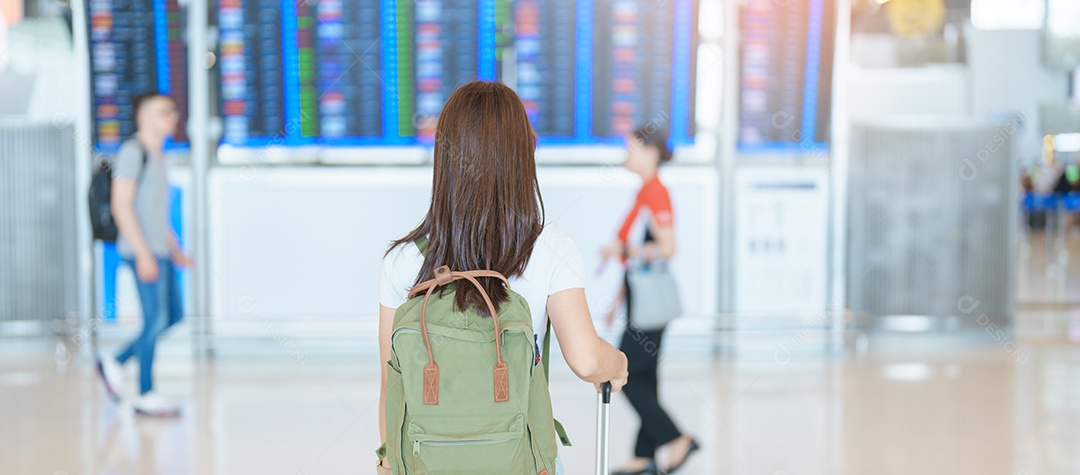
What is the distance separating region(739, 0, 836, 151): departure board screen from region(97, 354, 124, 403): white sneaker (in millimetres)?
3384

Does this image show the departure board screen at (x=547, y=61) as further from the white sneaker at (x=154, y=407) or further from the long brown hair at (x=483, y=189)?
the long brown hair at (x=483, y=189)

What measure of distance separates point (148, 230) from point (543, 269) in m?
3.07

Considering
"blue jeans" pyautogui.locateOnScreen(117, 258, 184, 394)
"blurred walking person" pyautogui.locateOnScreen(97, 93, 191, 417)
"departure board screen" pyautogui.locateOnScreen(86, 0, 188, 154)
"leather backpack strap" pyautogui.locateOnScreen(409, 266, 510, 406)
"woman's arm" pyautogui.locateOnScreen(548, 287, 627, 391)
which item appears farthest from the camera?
"departure board screen" pyautogui.locateOnScreen(86, 0, 188, 154)

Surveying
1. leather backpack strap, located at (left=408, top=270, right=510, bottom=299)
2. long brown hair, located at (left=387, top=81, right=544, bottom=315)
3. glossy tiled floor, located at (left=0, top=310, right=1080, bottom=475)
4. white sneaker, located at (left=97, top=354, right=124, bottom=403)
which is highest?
long brown hair, located at (left=387, top=81, right=544, bottom=315)

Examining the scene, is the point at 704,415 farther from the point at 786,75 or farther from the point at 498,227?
the point at 498,227

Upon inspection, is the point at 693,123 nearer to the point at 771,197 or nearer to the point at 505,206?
the point at 771,197

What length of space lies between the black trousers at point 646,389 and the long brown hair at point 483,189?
1835 millimetres

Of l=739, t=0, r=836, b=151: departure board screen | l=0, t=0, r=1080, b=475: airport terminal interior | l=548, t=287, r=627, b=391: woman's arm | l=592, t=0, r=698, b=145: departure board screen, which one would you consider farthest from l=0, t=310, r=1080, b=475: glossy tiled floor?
l=548, t=287, r=627, b=391: woman's arm

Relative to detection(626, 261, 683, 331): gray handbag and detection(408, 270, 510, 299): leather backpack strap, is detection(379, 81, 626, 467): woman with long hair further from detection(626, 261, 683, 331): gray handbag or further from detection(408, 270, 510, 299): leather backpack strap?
detection(626, 261, 683, 331): gray handbag

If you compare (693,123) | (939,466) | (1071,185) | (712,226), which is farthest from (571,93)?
(1071,185)

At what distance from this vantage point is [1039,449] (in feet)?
12.3

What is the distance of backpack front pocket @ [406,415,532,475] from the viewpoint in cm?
140

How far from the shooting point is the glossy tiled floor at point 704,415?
11.7 feet

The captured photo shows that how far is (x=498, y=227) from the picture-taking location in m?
1.50
